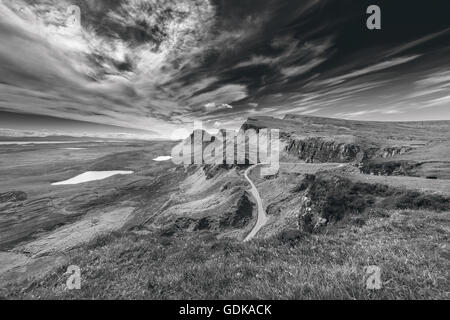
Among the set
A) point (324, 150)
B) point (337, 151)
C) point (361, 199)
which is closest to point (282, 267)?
point (361, 199)

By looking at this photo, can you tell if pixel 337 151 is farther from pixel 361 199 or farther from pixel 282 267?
pixel 282 267

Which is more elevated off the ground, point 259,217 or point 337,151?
point 337,151

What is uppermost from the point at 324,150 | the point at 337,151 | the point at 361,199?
the point at 324,150

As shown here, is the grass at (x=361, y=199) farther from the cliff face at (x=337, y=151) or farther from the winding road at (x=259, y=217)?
the cliff face at (x=337, y=151)

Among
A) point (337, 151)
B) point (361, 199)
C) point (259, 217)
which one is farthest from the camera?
point (337, 151)

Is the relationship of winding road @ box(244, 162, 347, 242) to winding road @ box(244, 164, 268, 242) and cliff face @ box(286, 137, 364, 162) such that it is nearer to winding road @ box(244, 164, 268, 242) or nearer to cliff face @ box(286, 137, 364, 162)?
winding road @ box(244, 164, 268, 242)

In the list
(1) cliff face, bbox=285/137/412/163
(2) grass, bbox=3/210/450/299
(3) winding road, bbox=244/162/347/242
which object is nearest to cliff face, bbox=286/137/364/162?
(1) cliff face, bbox=285/137/412/163

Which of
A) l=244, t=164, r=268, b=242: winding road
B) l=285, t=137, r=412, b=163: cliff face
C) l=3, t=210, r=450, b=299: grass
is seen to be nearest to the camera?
l=3, t=210, r=450, b=299: grass

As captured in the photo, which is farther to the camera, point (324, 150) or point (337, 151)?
point (324, 150)

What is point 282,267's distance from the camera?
6359 mm

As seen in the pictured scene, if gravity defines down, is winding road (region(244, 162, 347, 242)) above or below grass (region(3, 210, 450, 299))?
below

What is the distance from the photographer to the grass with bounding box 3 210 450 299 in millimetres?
4820

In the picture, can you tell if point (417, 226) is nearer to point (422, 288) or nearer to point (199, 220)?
point (422, 288)
